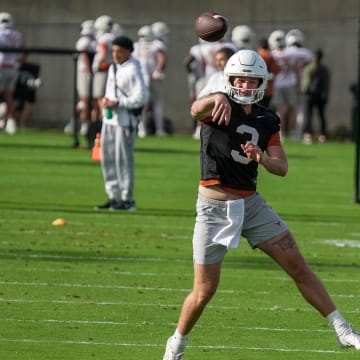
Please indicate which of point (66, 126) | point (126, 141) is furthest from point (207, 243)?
point (66, 126)

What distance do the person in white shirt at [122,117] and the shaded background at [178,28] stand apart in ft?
61.9

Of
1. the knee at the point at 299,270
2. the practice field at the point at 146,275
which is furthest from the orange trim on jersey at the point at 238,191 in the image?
the practice field at the point at 146,275

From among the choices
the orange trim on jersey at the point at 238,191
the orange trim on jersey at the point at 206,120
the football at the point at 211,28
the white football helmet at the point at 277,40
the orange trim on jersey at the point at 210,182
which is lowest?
the white football helmet at the point at 277,40

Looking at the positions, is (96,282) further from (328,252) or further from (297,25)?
(297,25)

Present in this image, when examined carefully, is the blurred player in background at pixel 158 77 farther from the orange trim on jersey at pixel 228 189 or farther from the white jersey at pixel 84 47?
the orange trim on jersey at pixel 228 189

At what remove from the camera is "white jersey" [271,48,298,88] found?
32.9 metres

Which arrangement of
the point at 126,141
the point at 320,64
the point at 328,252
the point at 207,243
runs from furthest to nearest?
1. the point at 320,64
2. the point at 126,141
3. the point at 328,252
4. the point at 207,243

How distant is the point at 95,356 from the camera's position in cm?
900

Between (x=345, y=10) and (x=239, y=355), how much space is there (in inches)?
1112

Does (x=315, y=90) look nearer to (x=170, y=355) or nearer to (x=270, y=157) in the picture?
(x=270, y=157)

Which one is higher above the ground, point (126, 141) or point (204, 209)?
point (204, 209)

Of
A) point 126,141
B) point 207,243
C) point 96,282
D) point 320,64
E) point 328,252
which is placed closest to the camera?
point 207,243

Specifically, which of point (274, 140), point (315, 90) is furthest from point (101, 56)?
point (274, 140)

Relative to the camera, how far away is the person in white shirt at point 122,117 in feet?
56.6
